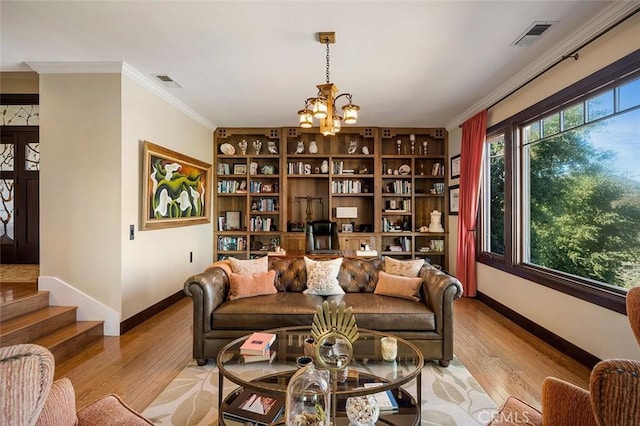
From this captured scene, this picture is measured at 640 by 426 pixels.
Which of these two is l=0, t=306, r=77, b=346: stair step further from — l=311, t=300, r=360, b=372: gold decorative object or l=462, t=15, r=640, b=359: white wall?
l=462, t=15, r=640, b=359: white wall

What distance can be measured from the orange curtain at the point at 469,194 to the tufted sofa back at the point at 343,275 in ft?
6.88

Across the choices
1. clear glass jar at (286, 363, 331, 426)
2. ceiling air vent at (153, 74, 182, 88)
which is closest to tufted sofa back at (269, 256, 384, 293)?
clear glass jar at (286, 363, 331, 426)

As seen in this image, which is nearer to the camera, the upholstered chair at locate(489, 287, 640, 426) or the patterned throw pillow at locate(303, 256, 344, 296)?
the upholstered chair at locate(489, 287, 640, 426)

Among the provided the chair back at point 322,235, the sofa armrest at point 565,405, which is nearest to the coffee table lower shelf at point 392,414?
the sofa armrest at point 565,405

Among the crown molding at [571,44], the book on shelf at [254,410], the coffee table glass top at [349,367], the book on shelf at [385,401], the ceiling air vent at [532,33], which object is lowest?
the book on shelf at [254,410]

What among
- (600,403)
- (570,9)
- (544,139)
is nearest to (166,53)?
(570,9)

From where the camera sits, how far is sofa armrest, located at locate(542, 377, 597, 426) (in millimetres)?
1198

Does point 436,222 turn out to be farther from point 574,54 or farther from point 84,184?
point 84,184

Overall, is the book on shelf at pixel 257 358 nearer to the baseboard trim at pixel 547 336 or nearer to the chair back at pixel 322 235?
the baseboard trim at pixel 547 336

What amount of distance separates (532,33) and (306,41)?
1.93 m

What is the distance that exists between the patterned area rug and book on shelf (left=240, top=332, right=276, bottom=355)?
9cm

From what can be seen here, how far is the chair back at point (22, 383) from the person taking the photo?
0.74 m

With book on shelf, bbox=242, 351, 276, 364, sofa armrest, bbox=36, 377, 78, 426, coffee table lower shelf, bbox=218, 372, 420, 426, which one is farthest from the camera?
book on shelf, bbox=242, 351, 276, 364

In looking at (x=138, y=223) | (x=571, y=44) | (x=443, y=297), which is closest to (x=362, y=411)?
(x=443, y=297)
